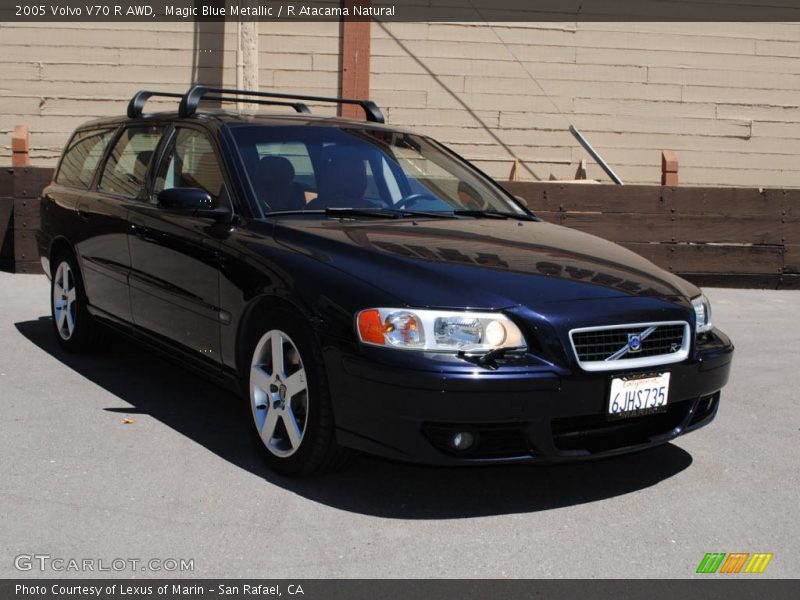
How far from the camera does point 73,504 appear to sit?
416 centimetres

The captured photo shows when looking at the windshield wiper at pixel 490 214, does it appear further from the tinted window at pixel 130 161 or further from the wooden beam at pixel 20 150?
the wooden beam at pixel 20 150

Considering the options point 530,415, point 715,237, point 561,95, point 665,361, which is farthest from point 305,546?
point 561,95

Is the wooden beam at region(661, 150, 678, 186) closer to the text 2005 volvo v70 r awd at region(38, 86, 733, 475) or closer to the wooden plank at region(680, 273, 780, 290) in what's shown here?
the wooden plank at region(680, 273, 780, 290)

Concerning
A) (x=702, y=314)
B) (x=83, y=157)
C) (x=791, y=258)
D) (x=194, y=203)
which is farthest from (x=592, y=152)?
(x=194, y=203)

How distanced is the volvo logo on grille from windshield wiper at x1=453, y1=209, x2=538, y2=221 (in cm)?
145

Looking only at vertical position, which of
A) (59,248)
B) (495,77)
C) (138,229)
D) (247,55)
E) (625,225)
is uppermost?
(247,55)

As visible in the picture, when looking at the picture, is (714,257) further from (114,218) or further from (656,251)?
(114,218)

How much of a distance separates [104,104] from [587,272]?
9711 mm

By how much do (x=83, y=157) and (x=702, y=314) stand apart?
4263 mm

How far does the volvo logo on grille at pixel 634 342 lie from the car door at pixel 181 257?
1.86 m

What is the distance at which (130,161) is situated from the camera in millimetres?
6262

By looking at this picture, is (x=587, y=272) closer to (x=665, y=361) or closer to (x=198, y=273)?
(x=665, y=361)

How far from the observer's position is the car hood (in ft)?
13.4

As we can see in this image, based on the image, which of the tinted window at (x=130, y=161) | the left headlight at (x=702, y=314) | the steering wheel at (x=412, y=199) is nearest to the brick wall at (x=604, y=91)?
the tinted window at (x=130, y=161)
